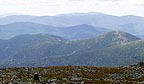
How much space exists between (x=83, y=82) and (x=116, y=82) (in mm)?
3898

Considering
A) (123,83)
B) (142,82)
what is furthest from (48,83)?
(142,82)

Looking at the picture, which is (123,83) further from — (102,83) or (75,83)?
(75,83)

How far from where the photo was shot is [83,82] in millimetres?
32656

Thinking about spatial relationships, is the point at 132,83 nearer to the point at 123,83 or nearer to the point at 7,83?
the point at 123,83

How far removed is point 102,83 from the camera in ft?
106

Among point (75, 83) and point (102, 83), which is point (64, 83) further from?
point (102, 83)

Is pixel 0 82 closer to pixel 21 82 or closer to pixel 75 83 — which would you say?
pixel 21 82

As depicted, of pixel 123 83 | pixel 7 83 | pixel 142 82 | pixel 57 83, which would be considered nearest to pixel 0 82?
pixel 7 83

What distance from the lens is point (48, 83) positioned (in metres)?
32.7

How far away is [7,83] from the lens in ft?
105

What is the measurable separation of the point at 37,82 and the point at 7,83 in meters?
3.23

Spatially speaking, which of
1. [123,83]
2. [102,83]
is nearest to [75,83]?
[102,83]

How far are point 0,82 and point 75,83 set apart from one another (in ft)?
26.7

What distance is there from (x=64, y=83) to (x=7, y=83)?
6.15m
